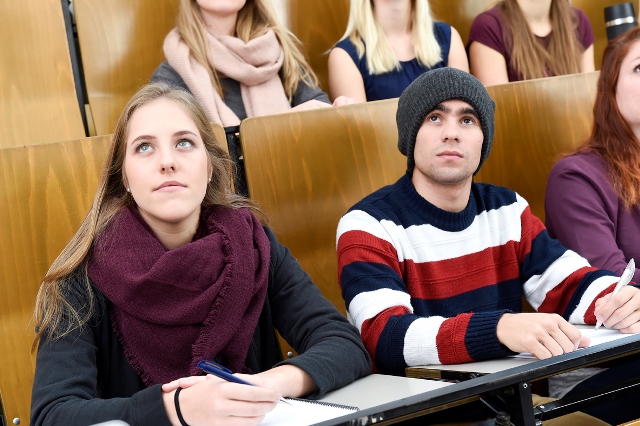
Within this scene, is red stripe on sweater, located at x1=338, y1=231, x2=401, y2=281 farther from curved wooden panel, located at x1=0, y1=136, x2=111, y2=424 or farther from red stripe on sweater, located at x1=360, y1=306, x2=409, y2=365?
curved wooden panel, located at x1=0, y1=136, x2=111, y2=424

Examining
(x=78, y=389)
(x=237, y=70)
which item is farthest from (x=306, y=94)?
(x=78, y=389)

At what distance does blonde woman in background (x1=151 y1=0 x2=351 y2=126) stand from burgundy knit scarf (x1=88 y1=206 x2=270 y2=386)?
836 millimetres

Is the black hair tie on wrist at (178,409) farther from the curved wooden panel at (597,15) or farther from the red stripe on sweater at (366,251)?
the curved wooden panel at (597,15)

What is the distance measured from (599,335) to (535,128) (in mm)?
816

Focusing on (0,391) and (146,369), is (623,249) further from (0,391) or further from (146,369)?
(0,391)

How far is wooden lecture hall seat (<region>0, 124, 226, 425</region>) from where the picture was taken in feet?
4.80

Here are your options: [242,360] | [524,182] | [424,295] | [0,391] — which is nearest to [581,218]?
[524,182]

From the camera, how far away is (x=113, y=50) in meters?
2.16

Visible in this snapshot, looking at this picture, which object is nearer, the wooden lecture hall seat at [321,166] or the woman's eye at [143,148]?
the woman's eye at [143,148]

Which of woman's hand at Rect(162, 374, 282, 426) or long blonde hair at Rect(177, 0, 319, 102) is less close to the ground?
long blonde hair at Rect(177, 0, 319, 102)

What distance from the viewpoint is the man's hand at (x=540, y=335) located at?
1.14m

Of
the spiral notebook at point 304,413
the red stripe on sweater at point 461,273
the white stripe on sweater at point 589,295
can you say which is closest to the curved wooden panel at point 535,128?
the red stripe on sweater at point 461,273

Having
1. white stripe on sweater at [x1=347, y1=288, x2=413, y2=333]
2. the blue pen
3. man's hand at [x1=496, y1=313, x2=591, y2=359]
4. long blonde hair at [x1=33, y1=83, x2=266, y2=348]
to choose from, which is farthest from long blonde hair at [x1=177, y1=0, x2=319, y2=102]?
the blue pen

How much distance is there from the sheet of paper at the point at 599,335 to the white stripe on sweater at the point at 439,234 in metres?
0.27
